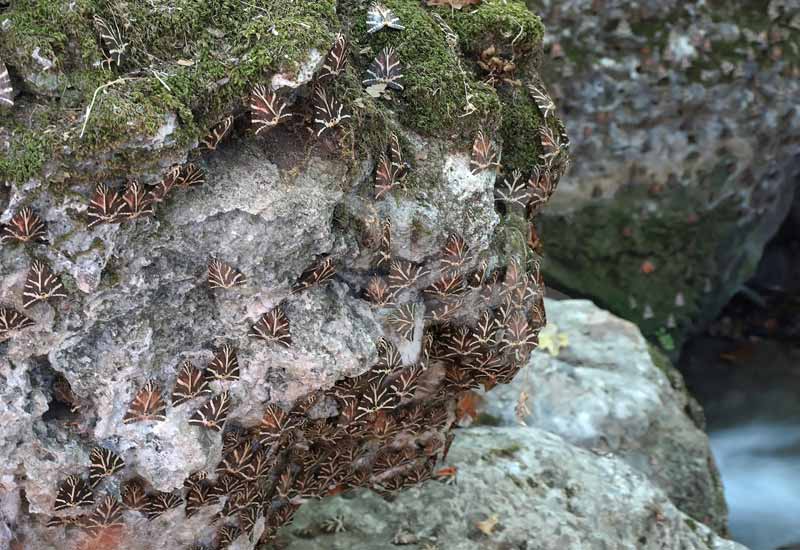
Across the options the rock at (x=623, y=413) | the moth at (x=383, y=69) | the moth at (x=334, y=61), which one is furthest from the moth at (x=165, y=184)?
the rock at (x=623, y=413)

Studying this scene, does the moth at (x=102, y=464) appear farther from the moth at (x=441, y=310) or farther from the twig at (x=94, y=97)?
the moth at (x=441, y=310)

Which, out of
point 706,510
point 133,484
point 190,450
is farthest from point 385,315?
point 706,510

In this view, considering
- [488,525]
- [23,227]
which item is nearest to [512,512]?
[488,525]

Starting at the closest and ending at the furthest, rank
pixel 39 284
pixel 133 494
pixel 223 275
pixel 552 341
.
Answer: pixel 39 284 < pixel 223 275 < pixel 133 494 < pixel 552 341

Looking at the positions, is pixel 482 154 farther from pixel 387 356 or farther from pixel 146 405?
pixel 146 405

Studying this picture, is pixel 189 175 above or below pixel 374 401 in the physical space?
above

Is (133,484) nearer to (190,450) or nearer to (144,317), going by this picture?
(190,450)
